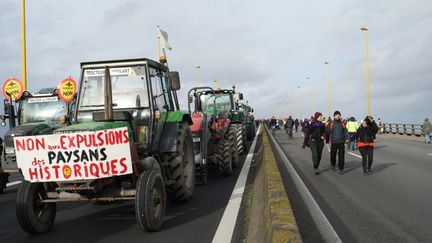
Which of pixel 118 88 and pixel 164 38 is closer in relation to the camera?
pixel 118 88

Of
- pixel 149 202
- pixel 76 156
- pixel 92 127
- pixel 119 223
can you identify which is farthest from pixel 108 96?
pixel 119 223

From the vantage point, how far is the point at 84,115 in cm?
651

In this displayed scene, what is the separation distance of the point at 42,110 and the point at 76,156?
665 cm

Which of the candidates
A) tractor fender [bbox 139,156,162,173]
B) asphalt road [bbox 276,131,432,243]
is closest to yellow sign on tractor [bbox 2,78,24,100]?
tractor fender [bbox 139,156,162,173]

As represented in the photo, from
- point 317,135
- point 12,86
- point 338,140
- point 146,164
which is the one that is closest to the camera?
point 146,164

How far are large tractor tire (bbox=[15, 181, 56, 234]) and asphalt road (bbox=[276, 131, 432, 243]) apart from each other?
11.7 ft

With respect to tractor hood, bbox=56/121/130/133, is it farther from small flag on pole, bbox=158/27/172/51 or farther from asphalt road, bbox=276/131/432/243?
small flag on pole, bbox=158/27/172/51

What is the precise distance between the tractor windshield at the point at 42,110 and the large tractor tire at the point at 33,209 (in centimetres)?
558

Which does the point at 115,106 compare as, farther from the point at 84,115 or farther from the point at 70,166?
the point at 70,166

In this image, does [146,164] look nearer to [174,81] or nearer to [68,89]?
[174,81]

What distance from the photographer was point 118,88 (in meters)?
6.58

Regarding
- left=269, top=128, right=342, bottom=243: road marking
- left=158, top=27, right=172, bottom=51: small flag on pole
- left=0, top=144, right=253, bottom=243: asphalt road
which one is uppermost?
left=158, top=27, right=172, bottom=51: small flag on pole

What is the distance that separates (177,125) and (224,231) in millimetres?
2308

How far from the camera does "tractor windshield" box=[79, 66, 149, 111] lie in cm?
651
